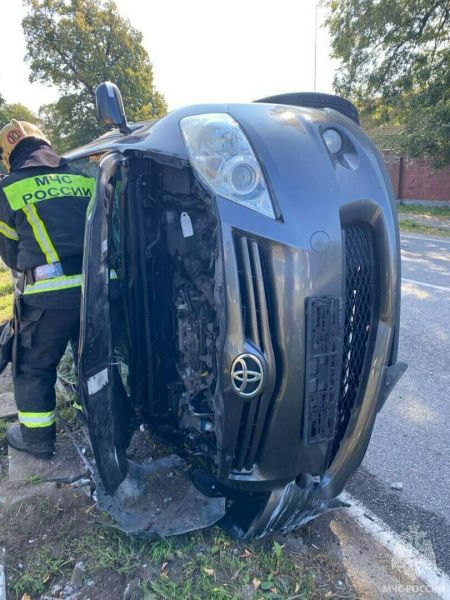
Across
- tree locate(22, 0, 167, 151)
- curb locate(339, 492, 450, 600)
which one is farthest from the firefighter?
tree locate(22, 0, 167, 151)

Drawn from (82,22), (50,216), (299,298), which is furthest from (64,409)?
(82,22)

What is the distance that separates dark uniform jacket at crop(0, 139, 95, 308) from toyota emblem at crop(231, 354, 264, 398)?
1184mm

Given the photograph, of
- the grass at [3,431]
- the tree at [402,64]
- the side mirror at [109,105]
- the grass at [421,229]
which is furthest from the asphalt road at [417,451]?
the tree at [402,64]

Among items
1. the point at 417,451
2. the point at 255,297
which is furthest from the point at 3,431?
the point at 417,451

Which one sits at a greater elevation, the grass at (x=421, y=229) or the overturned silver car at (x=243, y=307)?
the overturned silver car at (x=243, y=307)

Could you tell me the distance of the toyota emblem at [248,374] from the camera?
61.0 inches

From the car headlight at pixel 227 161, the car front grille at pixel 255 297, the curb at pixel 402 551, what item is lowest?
the curb at pixel 402 551

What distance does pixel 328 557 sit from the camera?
1.87m

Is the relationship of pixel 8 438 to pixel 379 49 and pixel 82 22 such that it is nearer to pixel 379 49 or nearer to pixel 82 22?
pixel 379 49

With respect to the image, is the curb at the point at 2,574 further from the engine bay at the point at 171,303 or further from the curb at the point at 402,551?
→ the curb at the point at 402,551

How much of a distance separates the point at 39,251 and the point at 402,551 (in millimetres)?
2217

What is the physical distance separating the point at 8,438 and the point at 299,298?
2.15 m

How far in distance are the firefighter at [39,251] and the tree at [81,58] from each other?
2812 cm

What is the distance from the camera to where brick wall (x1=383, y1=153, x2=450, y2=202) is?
54.6ft
